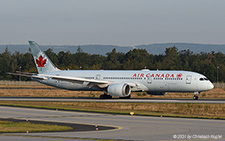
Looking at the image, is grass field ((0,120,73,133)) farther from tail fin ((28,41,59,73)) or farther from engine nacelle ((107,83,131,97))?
tail fin ((28,41,59,73))

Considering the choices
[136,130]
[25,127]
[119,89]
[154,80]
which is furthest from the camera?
[154,80]

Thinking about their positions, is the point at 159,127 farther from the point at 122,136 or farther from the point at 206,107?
the point at 206,107

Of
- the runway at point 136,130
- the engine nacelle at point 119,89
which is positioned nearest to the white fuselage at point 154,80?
the engine nacelle at point 119,89

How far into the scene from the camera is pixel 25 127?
29141 millimetres

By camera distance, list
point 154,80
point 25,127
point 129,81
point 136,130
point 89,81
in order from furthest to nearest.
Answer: point 129,81 → point 89,81 → point 154,80 → point 25,127 → point 136,130

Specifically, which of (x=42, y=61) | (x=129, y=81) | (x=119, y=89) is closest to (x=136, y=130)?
(x=119, y=89)

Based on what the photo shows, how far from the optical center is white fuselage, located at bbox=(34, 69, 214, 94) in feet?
191

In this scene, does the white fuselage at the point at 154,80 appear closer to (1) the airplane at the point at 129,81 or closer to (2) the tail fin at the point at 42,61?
(1) the airplane at the point at 129,81

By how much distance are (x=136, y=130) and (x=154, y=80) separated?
1289 inches

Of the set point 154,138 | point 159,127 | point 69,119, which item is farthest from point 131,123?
point 154,138

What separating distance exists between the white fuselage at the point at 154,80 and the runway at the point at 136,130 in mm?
23528

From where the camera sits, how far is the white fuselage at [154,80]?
5816 centimetres

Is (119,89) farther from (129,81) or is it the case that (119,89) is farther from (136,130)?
(136,130)

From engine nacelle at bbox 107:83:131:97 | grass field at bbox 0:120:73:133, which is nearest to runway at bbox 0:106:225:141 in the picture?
grass field at bbox 0:120:73:133
